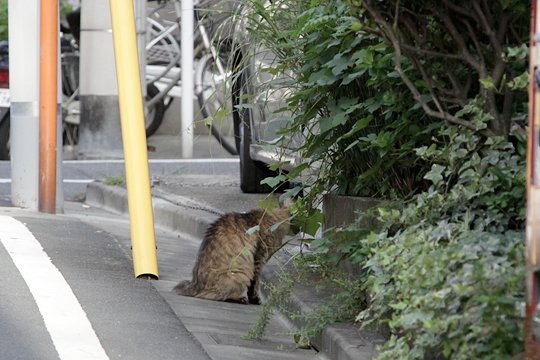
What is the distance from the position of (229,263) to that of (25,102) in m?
3.34

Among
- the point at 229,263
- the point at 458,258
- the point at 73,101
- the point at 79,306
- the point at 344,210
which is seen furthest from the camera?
the point at 73,101

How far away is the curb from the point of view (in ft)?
16.5

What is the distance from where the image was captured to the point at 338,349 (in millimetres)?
5117

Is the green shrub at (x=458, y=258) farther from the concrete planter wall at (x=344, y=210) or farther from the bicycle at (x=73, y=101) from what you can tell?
the bicycle at (x=73, y=101)

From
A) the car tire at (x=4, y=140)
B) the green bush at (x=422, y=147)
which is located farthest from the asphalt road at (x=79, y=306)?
the car tire at (x=4, y=140)

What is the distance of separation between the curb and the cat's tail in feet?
1.44

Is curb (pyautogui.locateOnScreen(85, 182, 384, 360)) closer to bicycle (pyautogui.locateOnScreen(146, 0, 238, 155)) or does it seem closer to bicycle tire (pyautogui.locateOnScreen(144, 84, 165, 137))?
bicycle (pyautogui.locateOnScreen(146, 0, 238, 155))

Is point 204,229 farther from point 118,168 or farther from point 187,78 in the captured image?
point 187,78

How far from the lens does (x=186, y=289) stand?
6.71 m

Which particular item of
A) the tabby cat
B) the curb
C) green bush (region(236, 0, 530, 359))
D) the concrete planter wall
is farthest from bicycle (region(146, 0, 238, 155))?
green bush (region(236, 0, 530, 359))

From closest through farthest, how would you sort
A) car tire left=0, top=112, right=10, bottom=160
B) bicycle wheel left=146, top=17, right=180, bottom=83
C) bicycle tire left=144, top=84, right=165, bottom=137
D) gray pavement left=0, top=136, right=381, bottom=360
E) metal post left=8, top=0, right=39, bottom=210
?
1. gray pavement left=0, top=136, right=381, bottom=360
2. metal post left=8, top=0, right=39, bottom=210
3. car tire left=0, top=112, right=10, bottom=160
4. bicycle tire left=144, top=84, right=165, bottom=137
5. bicycle wheel left=146, top=17, right=180, bottom=83

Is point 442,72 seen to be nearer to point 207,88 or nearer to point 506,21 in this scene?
point 506,21

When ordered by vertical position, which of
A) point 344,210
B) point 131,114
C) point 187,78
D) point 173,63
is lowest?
point 344,210

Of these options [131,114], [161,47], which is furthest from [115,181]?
[161,47]
